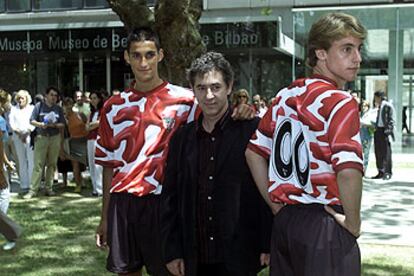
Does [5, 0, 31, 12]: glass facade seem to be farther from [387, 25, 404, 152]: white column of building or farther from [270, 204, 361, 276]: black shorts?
[270, 204, 361, 276]: black shorts

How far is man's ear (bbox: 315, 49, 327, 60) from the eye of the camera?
9.10 ft

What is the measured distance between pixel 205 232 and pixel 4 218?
3959 millimetres

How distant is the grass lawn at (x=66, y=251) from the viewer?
20.5 ft

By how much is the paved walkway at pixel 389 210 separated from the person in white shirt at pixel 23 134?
606 cm

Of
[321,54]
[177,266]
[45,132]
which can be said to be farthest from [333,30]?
[45,132]

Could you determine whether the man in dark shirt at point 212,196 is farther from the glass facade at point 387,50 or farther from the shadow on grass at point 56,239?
the glass facade at point 387,50

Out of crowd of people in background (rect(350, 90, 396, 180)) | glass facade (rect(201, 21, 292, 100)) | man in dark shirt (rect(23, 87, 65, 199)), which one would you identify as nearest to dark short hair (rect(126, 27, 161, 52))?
man in dark shirt (rect(23, 87, 65, 199))

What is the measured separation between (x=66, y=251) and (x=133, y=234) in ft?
11.7

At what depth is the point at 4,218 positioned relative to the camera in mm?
6652

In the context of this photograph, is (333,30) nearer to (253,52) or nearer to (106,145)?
(106,145)

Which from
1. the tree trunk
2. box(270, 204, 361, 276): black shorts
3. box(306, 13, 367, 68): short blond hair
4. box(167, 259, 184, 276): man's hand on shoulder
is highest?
the tree trunk

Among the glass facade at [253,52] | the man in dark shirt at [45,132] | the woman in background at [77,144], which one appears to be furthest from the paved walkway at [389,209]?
the glass facade at [253,52]

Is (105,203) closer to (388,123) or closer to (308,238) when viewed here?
(308,238)

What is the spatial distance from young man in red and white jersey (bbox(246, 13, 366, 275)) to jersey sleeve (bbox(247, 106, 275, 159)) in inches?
3.1
